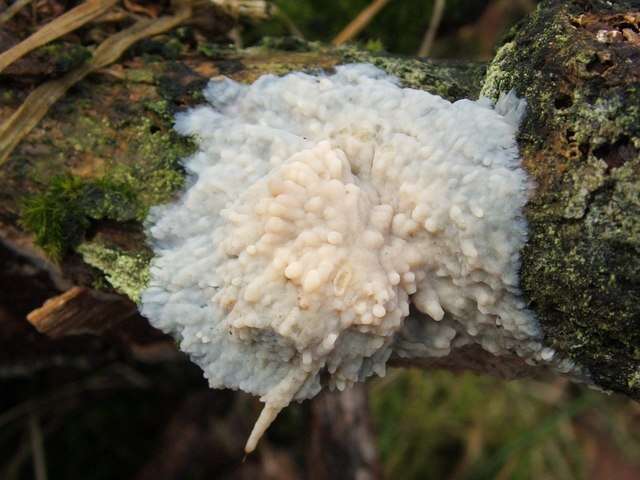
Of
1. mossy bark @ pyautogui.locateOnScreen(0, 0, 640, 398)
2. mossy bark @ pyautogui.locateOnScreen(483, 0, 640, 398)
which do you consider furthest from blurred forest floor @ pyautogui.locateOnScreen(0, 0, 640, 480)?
mossy bark @ pyautogui.locateOnScreen(483, 0, 640, 398)

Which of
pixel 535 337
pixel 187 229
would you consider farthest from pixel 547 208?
pixel 187 229

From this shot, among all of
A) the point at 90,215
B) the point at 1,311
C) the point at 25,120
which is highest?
the point at 25,120

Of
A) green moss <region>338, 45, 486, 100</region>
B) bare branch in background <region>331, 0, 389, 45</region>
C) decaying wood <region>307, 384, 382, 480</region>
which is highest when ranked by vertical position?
green moss <region>338, 45, 486, 100</region>

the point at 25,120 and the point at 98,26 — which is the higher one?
the point at 98,26

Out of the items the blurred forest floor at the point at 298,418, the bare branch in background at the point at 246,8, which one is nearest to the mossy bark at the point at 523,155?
the bare branch in background at the point at 246,8

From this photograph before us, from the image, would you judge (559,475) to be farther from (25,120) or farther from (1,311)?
(25,120)

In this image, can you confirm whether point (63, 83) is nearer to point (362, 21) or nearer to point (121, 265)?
point (121, 265)

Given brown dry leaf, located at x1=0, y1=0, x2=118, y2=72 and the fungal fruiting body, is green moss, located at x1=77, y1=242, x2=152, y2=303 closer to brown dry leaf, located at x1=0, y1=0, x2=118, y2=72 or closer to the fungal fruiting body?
the fungal fruiting body
